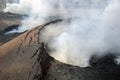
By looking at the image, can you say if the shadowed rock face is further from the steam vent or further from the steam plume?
the steam plume

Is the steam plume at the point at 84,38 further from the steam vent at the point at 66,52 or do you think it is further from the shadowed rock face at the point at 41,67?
the shadowed rock face at the point at 41,67

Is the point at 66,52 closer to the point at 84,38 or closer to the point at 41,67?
the point at 84,38

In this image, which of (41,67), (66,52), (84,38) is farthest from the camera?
(84,38)

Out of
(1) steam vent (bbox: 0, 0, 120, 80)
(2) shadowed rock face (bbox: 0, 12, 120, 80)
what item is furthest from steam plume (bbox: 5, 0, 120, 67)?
(2) shadowed rock face (bbox: 0, 12, 120, 80)

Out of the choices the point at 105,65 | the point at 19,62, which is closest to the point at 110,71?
the point at 105,65

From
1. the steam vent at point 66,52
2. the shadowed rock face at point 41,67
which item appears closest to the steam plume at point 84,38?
the steam vent at point 66,52

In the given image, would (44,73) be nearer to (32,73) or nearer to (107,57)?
(32,73)

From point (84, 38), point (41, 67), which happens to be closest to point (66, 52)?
point (84, 38)

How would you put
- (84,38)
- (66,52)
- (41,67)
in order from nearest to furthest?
1. (41,67)
2. (66,52)
3. (84,38)
